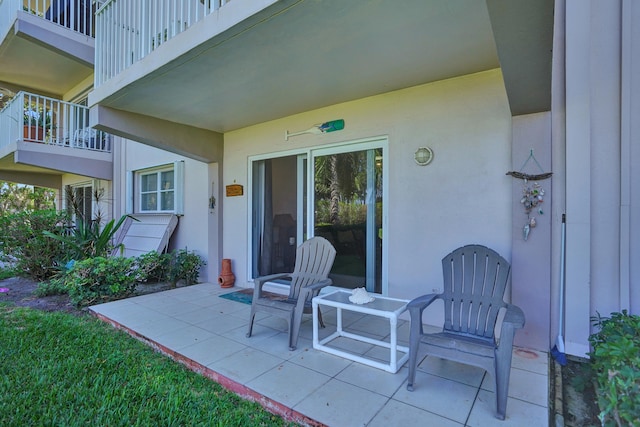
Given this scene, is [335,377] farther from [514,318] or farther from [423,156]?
[423,156]

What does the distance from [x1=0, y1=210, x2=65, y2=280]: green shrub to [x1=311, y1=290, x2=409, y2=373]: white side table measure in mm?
5620

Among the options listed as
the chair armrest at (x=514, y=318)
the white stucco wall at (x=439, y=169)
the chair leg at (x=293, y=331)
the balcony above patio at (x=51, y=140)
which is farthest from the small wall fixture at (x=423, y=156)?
the balcony above patio at (x=51, y=140)

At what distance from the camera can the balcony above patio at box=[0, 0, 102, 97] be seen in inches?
263

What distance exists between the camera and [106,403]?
7.20 ft

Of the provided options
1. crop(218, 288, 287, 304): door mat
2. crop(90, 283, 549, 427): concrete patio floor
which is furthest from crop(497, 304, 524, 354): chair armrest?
crop(218, 288, 287, 304): door mat

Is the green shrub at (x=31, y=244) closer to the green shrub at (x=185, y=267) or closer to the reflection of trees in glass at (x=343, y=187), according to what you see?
the green shrub at (x=185, y=267)

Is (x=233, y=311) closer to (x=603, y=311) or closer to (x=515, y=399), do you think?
(x=515, y=399)

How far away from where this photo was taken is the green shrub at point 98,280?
4.41 meters

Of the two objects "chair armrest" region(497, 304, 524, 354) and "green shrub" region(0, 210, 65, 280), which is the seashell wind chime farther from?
"green shrub" region(0, 210, 65, 280)

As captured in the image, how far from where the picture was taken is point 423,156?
3582 millimetres

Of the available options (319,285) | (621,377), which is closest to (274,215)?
(319,285)

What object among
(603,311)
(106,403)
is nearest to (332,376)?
(106,403)

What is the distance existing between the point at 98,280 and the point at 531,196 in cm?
547

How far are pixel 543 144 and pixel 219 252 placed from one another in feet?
16.1
